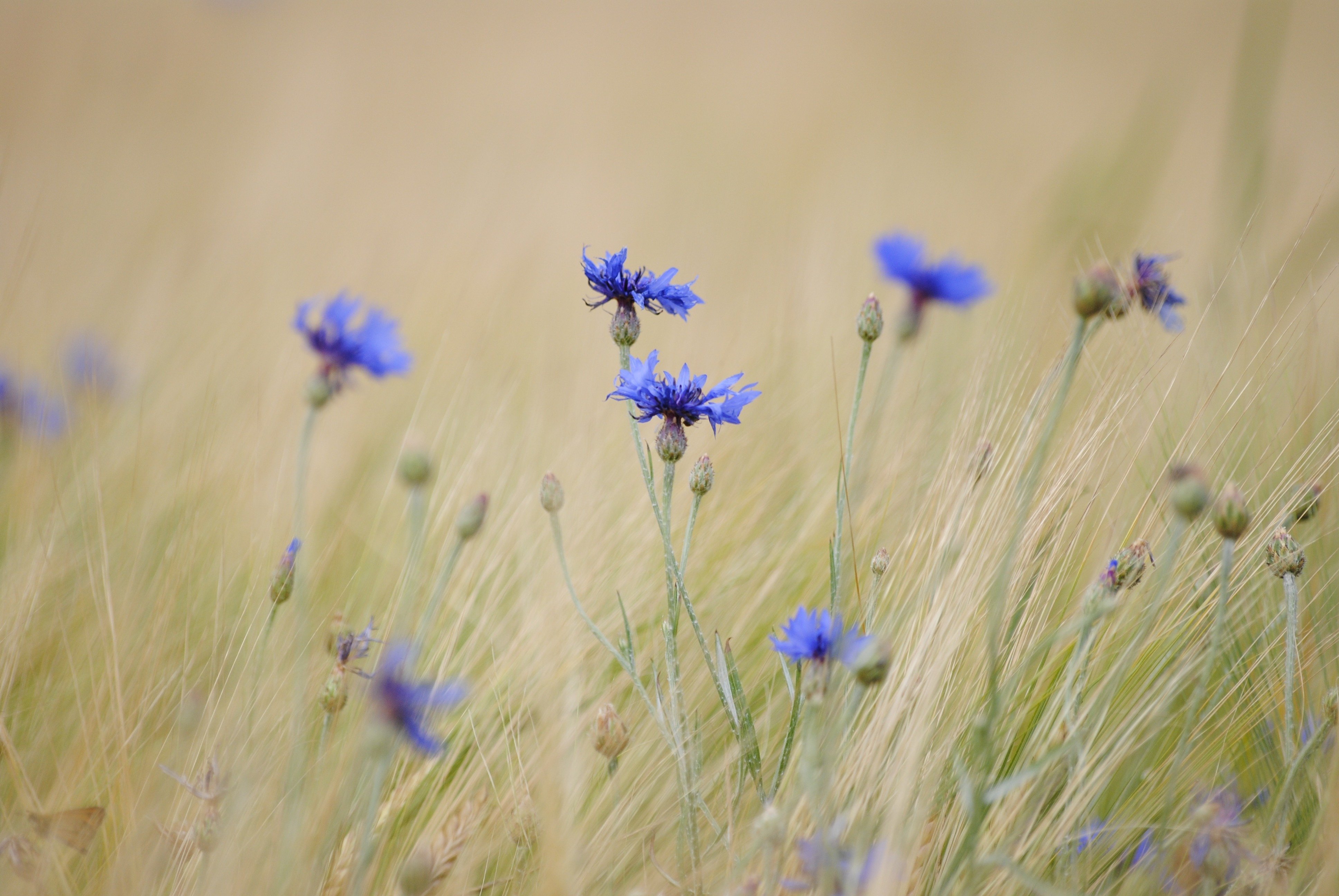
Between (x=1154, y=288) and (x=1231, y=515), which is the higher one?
(x=1154, y=288)

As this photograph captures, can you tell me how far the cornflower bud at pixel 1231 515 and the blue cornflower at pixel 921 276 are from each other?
1.02 ft

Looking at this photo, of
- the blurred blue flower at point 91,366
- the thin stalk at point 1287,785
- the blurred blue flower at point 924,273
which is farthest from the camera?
the blurred blue flower at point 91,366

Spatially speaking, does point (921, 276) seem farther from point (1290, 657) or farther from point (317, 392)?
point (317, 392)

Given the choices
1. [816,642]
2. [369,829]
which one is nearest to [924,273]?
[816,642]

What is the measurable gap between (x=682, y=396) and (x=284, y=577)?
0.45 metres

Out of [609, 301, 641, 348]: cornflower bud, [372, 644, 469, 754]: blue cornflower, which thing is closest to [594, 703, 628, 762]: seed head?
[372, 644, 469, 754]: blue cornflower

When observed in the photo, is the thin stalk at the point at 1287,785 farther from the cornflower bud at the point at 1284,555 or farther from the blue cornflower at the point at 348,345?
the blue cornflower at the point at 348,345

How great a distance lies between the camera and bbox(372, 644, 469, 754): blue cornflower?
567 millimetres

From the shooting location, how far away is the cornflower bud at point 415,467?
28.9 inches

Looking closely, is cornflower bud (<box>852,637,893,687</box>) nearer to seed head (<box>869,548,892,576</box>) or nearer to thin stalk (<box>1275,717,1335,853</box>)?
seed head (<box>869,548,892,576</box>)

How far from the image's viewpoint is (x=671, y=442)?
2.81 feet

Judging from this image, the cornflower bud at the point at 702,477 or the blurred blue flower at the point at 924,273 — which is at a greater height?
the blurred blue flower at the point at 924,273

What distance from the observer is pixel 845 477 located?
0.84m

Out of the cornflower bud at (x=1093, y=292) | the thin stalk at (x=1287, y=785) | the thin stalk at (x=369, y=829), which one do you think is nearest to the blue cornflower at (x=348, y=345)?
the thin stalk at (x=369, y=829)
